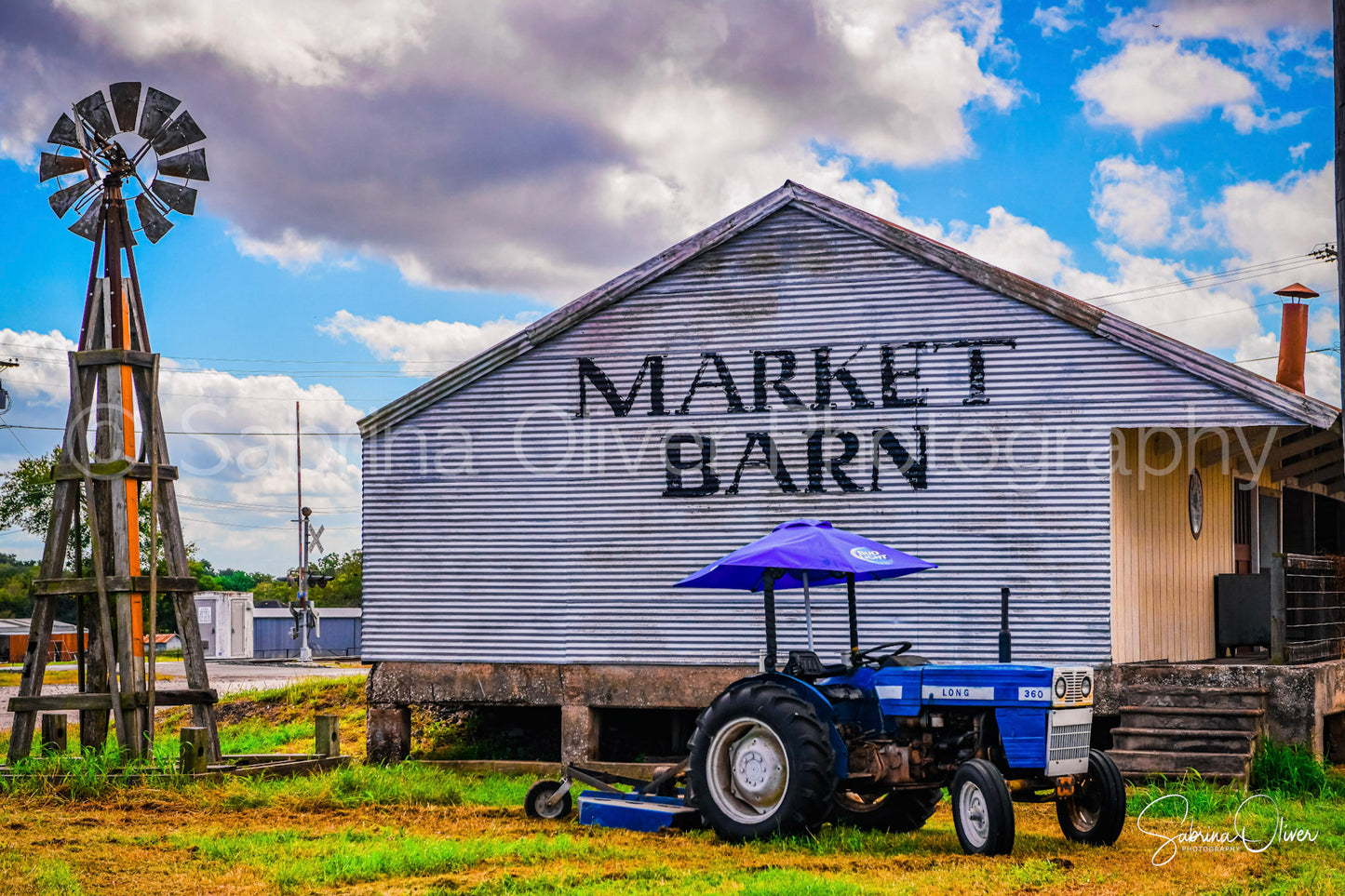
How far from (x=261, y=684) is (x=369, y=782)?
20.4 metres

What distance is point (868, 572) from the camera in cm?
1109

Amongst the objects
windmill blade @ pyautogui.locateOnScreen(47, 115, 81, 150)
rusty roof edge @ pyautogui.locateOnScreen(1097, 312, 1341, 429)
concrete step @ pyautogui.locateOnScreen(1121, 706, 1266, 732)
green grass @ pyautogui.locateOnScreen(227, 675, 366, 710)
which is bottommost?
green grass @ pyautogui.locateOnScreen(227, 675, 366, 710)

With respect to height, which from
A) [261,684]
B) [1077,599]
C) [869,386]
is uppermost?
[869,386]

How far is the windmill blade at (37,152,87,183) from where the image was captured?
50.4ft

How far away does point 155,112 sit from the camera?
50.4ft

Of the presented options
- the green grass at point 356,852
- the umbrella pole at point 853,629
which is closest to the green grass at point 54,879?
the green grass at point 356,852

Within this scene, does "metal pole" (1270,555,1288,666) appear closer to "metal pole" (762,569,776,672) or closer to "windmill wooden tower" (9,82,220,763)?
"metal pole" (762,569,776,672)

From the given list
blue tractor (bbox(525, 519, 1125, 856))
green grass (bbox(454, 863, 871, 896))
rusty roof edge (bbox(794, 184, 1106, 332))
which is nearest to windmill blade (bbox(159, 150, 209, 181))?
rusty roof edge (bbox(794, 184, 1106, 332))

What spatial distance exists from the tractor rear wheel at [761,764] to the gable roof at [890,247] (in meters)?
7.01

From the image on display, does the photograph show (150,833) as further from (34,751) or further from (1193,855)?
(1193,855)

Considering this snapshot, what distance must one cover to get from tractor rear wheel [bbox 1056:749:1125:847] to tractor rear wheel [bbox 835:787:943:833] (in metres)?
1.07

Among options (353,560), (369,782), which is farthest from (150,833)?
(353,560)

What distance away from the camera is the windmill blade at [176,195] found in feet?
51.0

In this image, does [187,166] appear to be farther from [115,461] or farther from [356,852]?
[356,852]
